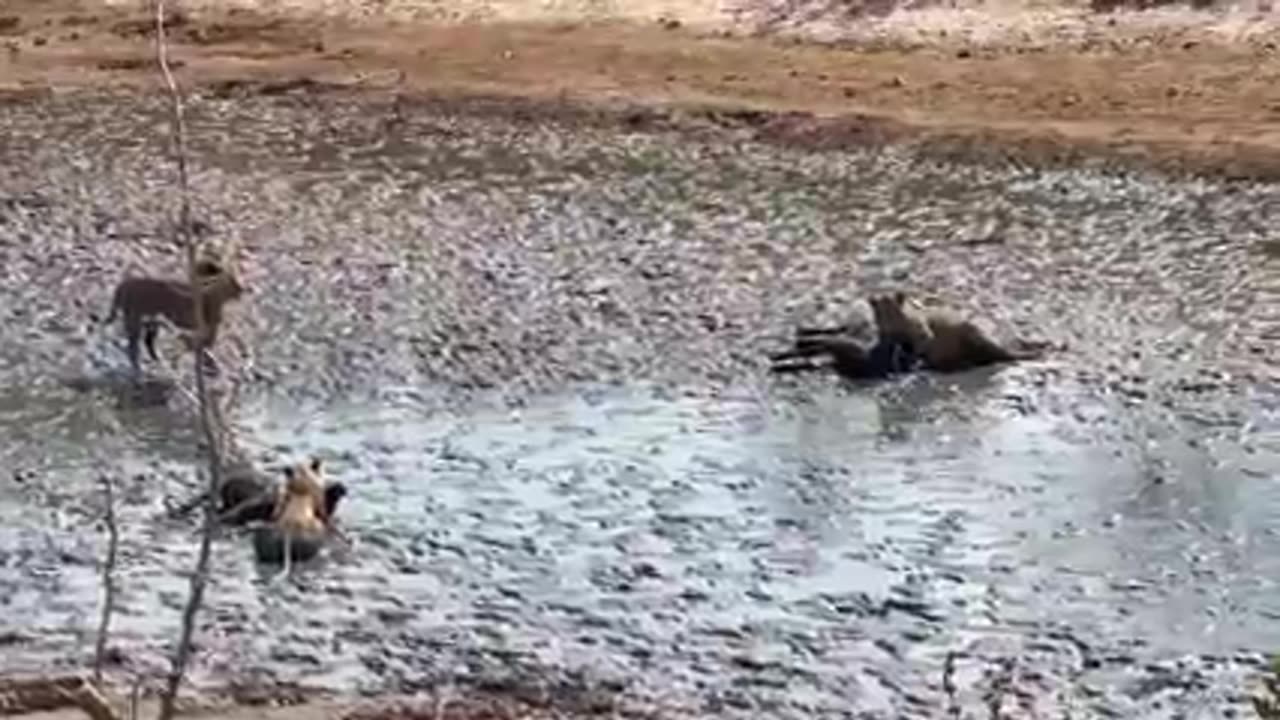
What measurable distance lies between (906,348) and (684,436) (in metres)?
1.49

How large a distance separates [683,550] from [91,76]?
1574 cm

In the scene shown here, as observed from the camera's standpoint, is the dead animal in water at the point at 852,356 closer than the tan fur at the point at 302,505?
No

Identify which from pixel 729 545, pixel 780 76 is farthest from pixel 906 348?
pixel 780 76

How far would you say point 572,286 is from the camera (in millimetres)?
17203

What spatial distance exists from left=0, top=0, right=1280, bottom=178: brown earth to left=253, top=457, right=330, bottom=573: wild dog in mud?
8908 mm

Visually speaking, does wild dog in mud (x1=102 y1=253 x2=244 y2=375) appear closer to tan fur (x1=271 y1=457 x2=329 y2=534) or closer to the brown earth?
tan fur (x1=271 y1=457 x2=329 y2=534)

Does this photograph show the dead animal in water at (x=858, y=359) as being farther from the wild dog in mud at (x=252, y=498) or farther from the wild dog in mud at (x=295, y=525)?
the wild dog in mud at (x=295, y=525)

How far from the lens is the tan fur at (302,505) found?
A: 456 inches

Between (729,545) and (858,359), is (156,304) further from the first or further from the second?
(729,545)

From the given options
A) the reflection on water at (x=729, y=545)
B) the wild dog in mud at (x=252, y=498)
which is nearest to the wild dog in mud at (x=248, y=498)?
the wild dog in mud at (x=252, y=498)

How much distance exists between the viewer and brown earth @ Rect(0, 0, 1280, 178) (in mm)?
20703

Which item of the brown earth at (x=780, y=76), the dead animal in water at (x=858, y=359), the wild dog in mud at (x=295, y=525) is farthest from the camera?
the brown earth at (x=780, y=76)

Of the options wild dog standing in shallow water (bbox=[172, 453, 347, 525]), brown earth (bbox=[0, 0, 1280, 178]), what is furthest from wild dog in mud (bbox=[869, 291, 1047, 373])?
brown earth (bbox=[0, 0, 1280, 178])

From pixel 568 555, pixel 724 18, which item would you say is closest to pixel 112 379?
pixel 568 555
